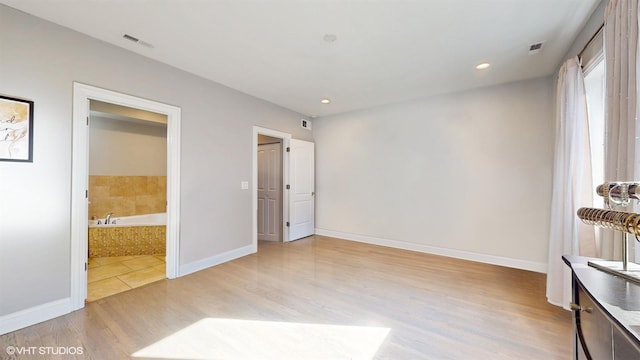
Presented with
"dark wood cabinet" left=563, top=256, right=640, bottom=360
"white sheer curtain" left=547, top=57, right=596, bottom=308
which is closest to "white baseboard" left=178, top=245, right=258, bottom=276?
"dark wood cabinet" left=563, top=256, right=640, bottom=360

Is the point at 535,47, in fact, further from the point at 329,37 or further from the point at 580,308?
the point at 580,308

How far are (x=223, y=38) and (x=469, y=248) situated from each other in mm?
4262

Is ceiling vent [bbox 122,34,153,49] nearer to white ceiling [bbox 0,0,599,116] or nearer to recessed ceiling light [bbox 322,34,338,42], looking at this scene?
white ceiling [bbox 0,0,599,116]

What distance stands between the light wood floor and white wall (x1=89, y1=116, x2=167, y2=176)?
3.10m

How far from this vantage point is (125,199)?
4.70 metres

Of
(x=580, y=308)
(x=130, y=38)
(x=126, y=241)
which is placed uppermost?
(x=130, y=38)

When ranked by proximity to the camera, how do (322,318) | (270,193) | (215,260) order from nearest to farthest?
(322,318), (215,260), (270,193)

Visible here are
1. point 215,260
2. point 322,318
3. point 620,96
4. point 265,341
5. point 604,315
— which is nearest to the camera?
point 604,315

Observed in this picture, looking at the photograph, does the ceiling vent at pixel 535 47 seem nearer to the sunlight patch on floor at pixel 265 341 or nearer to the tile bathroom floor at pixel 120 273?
the sunlight patch on floor at pixel 265 341

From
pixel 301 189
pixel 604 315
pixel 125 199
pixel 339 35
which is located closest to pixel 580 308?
pixel 604 315

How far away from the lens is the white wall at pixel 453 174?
10.7 feet

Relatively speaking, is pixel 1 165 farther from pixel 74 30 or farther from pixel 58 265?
pixel 74 30

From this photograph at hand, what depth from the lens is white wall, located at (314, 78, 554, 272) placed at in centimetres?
325

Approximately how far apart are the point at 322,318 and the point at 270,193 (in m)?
3.09
